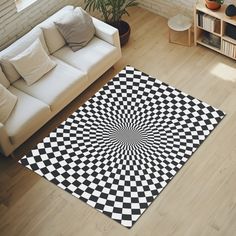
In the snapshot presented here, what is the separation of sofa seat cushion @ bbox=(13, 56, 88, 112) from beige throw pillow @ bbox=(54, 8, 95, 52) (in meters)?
0.34

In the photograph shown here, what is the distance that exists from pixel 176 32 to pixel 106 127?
185cm

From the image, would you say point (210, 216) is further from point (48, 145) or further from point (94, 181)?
point (48, 145)

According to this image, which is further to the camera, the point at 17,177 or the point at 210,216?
the point at 17,177

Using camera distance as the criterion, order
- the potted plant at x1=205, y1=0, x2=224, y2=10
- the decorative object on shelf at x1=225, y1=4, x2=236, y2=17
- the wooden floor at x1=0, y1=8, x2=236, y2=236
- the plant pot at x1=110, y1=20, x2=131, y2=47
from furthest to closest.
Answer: the plant pot at x1=110, y1=20, x2=131, y2=47
the potted plant at x1=205, y1=0, x2=224, y2=10
the decorative object on shelf at x1=225, y1=4, x2=236, y2=17
the wooden floor at x1=0, y1=8, x2=236, y2=236

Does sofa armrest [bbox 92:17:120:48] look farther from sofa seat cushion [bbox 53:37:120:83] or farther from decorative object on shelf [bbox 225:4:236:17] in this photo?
decorative object on shelf [bbox 225:4:236:17]

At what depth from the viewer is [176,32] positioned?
21.1ft

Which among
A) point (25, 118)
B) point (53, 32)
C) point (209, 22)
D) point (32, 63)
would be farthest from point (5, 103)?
point (209, 22)

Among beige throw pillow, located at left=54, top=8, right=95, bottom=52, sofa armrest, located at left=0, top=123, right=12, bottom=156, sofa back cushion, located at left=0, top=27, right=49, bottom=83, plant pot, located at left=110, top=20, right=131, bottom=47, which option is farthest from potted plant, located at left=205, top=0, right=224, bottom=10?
sofa armrest, located at left=0, top=123, right=12, bottom=156

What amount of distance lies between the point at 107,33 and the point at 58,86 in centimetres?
91

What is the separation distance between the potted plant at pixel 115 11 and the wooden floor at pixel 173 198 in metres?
0.97

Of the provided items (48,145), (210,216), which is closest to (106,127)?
(48,145)

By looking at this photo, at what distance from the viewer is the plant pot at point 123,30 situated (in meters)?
6.28

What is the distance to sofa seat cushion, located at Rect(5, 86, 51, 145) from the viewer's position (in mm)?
5016

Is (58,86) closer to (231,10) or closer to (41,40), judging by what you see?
(41,40)
